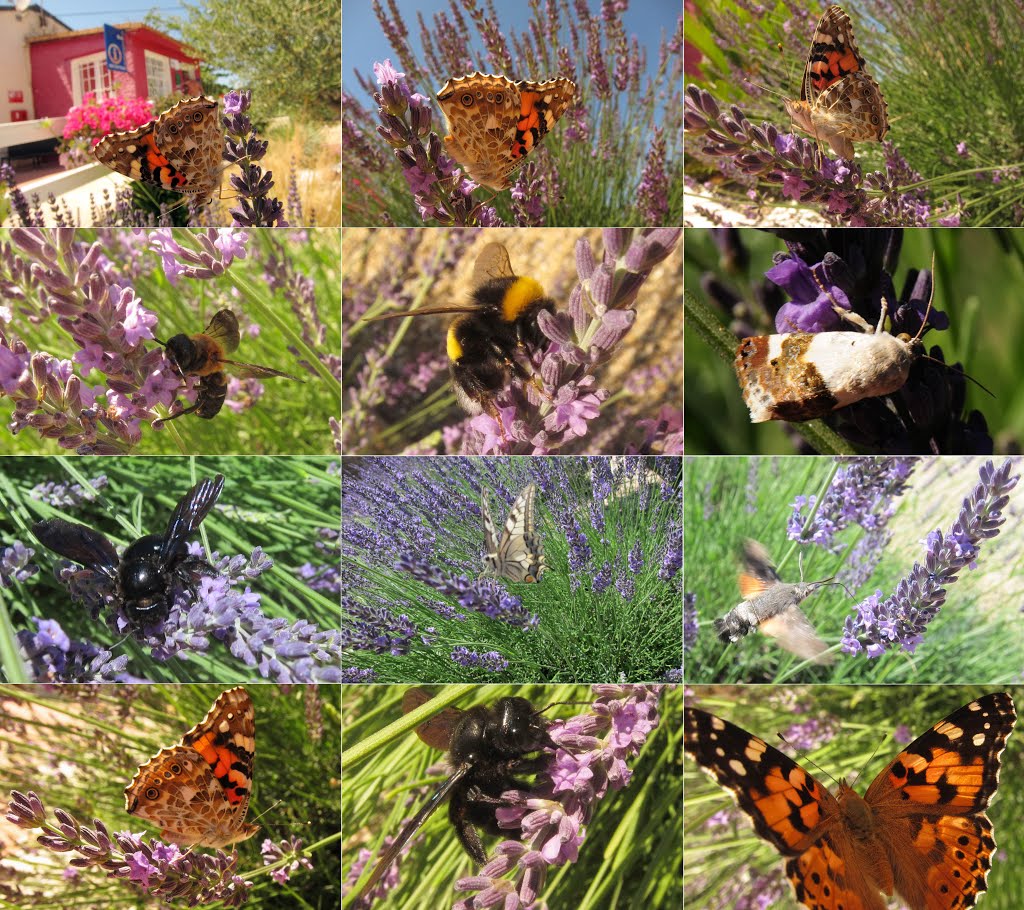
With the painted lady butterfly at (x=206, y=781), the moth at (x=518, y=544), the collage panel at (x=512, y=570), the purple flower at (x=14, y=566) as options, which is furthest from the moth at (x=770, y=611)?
the purple flower at (x=14, y=566)

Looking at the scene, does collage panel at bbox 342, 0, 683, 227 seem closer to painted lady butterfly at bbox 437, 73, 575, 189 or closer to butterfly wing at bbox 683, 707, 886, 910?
painted lady butterfly at bbox 437, 73, 575, 189

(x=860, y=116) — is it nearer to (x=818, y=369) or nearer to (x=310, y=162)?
(x=818, y=369)

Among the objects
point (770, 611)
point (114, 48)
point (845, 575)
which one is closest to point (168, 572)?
point (114, 48)

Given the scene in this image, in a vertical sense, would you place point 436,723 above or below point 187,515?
below

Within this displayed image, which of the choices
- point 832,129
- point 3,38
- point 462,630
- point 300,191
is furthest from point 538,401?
A: point 3,38

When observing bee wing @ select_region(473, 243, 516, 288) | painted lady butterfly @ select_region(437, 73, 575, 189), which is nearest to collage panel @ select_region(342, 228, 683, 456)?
bee wing @ select_region(473, 243, 516, 288)

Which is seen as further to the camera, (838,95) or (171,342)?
→ (171,342)
